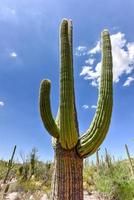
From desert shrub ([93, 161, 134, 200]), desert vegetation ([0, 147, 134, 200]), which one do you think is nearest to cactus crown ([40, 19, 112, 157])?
desert vegetation ([0, 147, 134, 200])

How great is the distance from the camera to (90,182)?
16.8 m

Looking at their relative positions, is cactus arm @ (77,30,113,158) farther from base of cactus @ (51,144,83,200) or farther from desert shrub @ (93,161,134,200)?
desert shrub @ (93,161,134,200)

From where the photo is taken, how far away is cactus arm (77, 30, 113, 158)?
6.27 meters

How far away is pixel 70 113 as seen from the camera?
242 inches

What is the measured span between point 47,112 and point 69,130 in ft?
1.96

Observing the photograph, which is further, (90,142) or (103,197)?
(103,197)

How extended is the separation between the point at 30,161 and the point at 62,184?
17.9 meters

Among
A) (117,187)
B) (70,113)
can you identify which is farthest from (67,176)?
(117,187)

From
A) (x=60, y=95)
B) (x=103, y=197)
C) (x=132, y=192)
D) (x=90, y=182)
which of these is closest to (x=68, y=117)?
(x=60, y=95)

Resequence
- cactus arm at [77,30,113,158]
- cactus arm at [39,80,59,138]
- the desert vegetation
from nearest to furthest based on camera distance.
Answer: cactus arm at [77,30,113,158] < cactus arm at [39,80,59,138] < the desert vegetation

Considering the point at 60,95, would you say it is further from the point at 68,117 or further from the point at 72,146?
the point at 72,146

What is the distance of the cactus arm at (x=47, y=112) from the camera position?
6375mm

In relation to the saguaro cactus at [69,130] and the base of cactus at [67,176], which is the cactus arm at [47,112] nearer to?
the saguaro cactus at [69,130]

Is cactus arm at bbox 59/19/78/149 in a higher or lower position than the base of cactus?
higher
